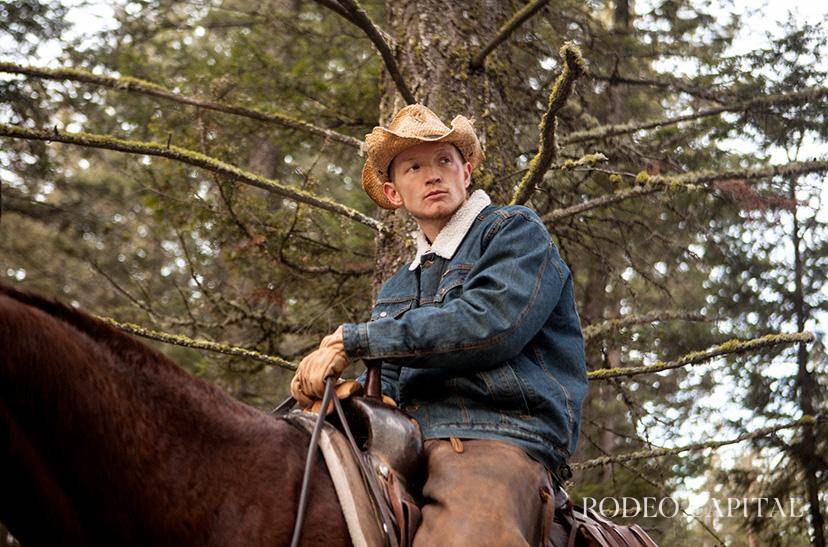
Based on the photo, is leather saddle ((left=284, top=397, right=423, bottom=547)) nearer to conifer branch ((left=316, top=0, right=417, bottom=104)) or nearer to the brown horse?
the brown horse

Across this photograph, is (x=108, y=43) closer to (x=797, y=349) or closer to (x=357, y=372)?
(x=357, y=372)

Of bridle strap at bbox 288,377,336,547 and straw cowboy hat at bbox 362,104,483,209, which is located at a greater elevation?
straw cowboy hat at bbox 362,104,483,209

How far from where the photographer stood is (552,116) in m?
3.75

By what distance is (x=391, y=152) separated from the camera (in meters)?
3.61

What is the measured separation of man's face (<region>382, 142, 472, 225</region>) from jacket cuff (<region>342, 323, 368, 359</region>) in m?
0.75

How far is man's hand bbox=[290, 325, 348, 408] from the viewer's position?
2.91 metres

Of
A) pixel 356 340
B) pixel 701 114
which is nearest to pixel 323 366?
pixel 356 340

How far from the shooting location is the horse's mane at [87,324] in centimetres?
227

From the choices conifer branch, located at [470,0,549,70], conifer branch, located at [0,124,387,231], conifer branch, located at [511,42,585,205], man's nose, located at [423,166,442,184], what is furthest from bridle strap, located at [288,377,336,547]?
conifer branch, located at [470,0,549,70]

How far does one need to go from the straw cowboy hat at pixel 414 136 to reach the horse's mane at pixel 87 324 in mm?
1485

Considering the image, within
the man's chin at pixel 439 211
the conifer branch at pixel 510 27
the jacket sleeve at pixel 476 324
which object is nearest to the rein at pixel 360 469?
the jacket sleeve at pixel 476 324

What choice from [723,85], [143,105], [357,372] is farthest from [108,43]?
[723,85]

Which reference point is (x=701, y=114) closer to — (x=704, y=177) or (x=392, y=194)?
(x=704, y=177)

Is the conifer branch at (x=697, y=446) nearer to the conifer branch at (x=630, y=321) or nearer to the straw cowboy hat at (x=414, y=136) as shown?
the conifer branch at (x=630, y=321)
